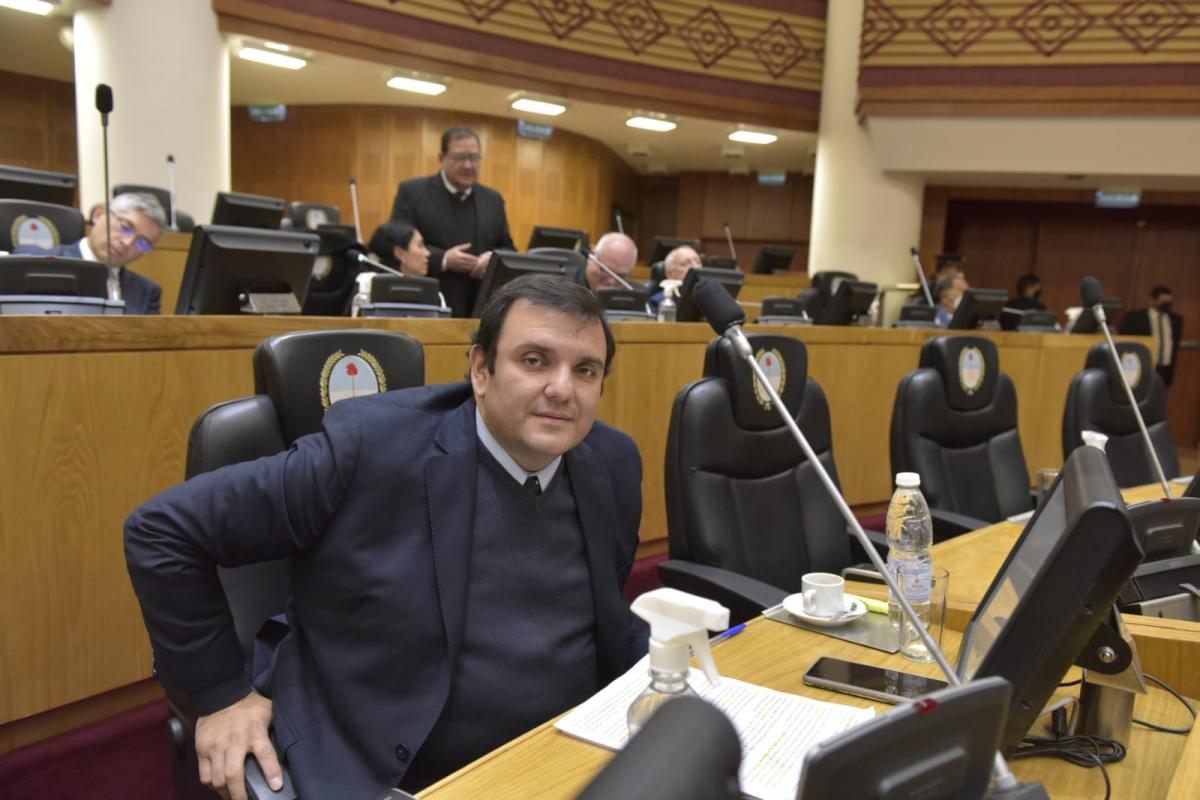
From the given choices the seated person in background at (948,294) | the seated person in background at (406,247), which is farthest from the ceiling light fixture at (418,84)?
the seated person in background at (948,294)

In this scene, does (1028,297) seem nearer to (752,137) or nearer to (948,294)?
(948,294)

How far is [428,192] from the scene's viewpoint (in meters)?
4.16

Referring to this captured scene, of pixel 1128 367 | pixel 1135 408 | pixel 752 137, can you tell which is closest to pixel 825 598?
pixel 1135 408

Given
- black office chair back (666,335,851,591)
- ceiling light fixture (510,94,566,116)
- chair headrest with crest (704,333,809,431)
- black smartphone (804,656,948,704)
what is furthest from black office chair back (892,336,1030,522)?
ceiling light fixture (510,94,566,116)

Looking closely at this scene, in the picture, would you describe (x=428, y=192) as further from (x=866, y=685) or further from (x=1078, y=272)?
(x=1078, y=272)

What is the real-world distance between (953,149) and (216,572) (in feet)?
26.4

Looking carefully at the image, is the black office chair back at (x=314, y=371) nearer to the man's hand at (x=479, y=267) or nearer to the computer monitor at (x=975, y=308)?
the man's hand at (x=479, y=267)

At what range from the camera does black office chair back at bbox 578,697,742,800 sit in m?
0.34

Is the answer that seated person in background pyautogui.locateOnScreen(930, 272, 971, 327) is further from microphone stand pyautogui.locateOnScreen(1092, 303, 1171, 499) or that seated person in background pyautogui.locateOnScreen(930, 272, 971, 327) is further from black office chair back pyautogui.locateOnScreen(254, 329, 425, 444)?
black office chair back pyautogui.locateOnScreen(254, 329, 425, 444)

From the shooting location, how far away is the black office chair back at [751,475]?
6.40 feet

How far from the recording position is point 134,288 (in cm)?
359

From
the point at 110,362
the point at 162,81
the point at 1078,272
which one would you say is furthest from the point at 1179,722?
the point at 1078,272

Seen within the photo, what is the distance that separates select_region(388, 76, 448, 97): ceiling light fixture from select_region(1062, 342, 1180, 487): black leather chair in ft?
18.8

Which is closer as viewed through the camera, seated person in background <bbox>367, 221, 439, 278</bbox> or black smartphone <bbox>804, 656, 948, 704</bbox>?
black smartphone <bbox>804, 656, 948, 704</bbox>
